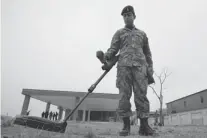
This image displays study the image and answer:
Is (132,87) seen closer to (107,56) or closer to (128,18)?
(107,56)

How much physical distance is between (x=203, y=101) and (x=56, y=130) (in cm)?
3567

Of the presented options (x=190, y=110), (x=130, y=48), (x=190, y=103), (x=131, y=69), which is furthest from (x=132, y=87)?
(x=190, y=103)

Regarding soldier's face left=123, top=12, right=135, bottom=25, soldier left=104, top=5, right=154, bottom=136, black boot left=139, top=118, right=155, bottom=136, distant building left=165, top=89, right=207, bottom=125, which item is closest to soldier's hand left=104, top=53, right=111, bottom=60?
soldier left=104, top=5, right=154, bottom=136

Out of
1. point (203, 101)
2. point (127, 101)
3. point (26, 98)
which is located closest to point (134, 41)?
point (127, 101)

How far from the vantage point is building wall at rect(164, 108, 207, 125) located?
99.0 feet

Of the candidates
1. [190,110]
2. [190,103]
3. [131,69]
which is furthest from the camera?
[190,103]

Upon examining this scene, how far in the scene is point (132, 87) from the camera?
3.28 metres

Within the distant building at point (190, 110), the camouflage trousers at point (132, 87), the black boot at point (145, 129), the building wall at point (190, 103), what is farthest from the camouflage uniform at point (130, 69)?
the building wall at point (190, 103)

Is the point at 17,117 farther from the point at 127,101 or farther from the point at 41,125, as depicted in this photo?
the point at 127,101

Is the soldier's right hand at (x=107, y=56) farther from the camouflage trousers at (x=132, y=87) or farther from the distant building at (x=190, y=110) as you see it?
the distant building at (x=190, y=110)

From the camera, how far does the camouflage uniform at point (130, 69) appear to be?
9.88 ft

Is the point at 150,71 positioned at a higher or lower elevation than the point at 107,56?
lower

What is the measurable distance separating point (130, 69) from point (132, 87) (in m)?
0.38

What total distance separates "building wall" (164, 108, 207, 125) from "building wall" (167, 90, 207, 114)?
1.04m
